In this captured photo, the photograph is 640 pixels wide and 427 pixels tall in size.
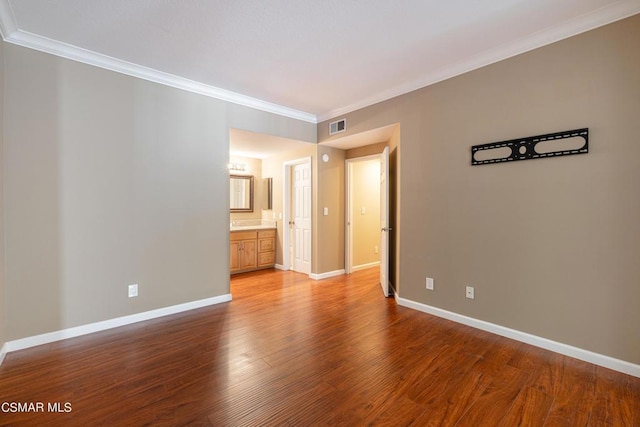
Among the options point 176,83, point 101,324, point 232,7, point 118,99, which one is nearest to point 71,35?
point 118,99

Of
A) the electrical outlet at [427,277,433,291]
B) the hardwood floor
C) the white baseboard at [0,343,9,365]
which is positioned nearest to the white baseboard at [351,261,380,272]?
the electrical outlet at [427,277,433,291]

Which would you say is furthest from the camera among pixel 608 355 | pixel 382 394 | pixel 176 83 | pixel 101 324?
pixel 176 83

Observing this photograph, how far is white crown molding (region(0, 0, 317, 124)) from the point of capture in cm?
232

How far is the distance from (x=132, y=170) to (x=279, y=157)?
119 inches

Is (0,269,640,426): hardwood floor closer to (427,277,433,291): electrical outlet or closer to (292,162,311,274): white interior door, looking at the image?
(427,277,433,291): electrical outlet

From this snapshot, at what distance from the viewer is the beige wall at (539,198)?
216 centimetres

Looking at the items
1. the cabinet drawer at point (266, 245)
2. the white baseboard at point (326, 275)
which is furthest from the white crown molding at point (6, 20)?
the white baseboard at point (326, 275)

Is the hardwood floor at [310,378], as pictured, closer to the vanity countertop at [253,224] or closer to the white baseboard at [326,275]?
the white baseboard at [326,275]

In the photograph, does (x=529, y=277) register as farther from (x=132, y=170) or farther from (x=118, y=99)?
(x=118, y=99)

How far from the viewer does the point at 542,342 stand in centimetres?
Answer: 251

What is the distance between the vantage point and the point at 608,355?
221 centimetres

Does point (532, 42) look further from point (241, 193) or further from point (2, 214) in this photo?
point (241, 193)

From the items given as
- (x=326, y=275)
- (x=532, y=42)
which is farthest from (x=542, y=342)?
(x=326, y=275)

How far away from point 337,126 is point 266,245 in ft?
8.87
